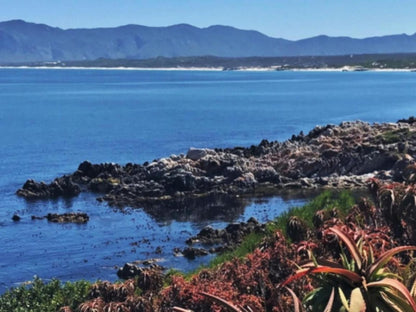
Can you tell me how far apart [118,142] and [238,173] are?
3741 centimetres

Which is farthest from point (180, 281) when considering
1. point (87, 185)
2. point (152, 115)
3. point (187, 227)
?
point (152, 115)

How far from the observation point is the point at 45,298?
1998 cm

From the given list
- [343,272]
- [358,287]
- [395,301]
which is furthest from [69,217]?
[395,301]

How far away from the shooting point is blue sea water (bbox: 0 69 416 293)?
40.6m

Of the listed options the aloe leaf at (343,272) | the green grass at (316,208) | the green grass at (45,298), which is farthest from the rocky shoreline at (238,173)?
the aloe leaf at (343,272)

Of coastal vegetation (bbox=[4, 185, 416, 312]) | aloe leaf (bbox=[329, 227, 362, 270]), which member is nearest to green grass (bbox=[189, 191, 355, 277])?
coastal vegetation (bbox=[4, 185, 416, 312])

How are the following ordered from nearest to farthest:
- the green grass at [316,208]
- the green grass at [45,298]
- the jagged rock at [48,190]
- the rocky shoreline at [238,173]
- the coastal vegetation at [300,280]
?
the coastal vegetation at [300,280], the green grass at [45,298], the green grass at [316,208], the rocky shoreline at [238,173], the jagged rock at [48,190]

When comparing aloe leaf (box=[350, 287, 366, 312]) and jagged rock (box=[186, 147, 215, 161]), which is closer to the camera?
aloe leaf (box=[350, 287, 366, 312])

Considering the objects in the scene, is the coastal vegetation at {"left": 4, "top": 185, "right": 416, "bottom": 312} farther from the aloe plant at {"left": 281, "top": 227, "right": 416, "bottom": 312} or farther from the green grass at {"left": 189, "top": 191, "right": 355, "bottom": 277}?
the green grass at {"left": 189, "top": 191, "right": 355, "bottom": 277}

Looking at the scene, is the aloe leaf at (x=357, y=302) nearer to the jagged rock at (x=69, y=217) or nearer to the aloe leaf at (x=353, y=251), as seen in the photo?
the aloe leaf at (x=353, y=251)

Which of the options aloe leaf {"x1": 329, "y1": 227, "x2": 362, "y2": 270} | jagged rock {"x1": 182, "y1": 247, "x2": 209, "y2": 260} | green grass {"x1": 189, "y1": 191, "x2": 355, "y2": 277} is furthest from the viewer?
jagged rock {"x1": 182, "y1": 247, "x2": 209, "y2": 260}

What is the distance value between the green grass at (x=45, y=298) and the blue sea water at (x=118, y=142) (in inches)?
609

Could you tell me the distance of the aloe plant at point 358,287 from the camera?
8.18 metres

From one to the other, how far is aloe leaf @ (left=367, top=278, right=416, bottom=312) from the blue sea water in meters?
28.6
